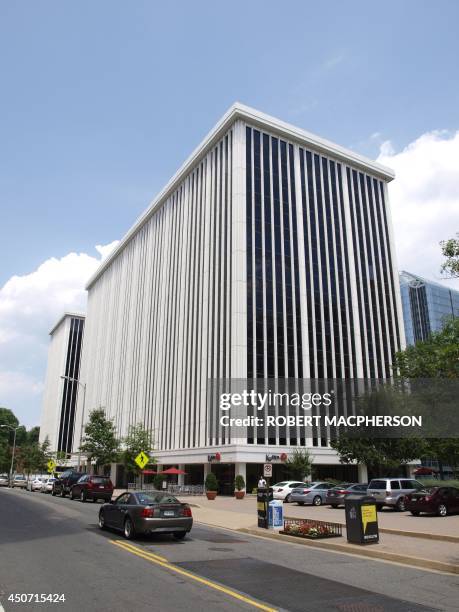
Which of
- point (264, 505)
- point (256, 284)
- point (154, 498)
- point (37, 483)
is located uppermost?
point (256, 284)

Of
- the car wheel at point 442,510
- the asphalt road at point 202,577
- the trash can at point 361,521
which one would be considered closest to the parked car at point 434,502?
the car wheel at point 442,510

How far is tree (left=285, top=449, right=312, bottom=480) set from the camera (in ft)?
149

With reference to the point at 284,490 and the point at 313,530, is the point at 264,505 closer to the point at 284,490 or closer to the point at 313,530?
the point at 313,530

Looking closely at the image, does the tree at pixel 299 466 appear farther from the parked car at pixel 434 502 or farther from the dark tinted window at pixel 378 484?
the parked car at pixel 434 502

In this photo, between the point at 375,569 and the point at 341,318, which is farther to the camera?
the point at 341,318

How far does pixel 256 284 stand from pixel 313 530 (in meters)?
36.8

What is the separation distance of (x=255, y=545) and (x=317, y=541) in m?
1.77

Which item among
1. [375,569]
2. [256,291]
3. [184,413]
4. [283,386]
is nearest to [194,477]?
[184,413]

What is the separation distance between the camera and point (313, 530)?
50.4ft

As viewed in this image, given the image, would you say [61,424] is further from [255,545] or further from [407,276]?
[255,545]

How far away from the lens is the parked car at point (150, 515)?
44.4ft

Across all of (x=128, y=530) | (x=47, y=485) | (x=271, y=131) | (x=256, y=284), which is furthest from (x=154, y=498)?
(x=271, y=131)

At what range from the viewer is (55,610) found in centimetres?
666

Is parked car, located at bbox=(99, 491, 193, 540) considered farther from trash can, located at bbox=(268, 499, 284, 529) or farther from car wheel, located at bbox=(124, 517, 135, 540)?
trash can, located at bbox=(268, 499, 284, 529)
